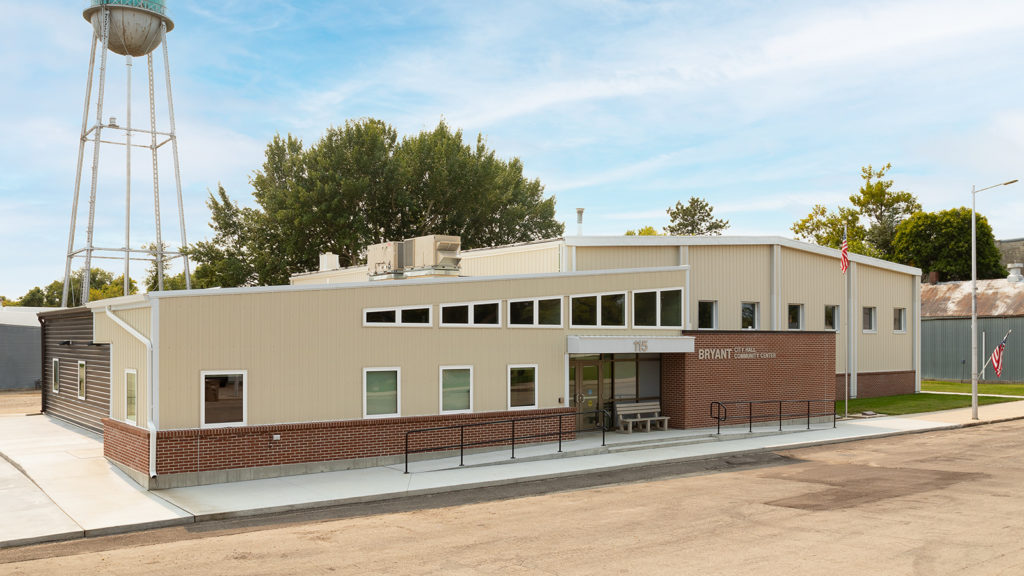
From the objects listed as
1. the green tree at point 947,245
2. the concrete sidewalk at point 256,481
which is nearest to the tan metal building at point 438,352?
the concrete sidewalk at point 256,481

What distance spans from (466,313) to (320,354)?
12.6 ft

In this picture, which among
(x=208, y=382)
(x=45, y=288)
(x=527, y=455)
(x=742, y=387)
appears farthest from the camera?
(x=45, y=288)

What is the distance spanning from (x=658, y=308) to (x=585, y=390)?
130 inches

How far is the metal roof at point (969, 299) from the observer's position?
47.0 meters

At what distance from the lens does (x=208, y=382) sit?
1650cm

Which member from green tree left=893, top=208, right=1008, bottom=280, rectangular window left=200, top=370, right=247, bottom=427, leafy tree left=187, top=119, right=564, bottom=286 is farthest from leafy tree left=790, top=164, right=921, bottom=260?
rectangular window left=200, top=370, right=247, bottom=427

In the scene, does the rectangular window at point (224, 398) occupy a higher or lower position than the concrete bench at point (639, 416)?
higher

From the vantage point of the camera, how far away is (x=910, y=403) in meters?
33.3

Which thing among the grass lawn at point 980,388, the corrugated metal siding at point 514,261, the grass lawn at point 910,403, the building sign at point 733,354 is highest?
the corrugated metal siding at point 514,261

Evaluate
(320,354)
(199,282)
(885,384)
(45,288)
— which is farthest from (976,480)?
(45,288)

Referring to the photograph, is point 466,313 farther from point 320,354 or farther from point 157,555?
point 157,555

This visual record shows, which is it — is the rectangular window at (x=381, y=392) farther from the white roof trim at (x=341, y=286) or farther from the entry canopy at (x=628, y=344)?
the entry canopy at (x=628, y=344)

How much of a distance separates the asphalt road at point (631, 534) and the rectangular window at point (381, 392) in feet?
11.9

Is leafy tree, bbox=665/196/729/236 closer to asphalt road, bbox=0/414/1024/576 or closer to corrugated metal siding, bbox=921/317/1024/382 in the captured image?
corrugated metal siding, bbox=921/317/1024/382
